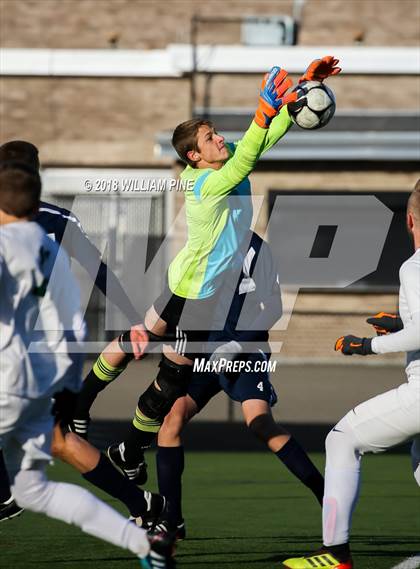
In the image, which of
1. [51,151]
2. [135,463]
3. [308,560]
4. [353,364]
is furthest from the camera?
[51,151]

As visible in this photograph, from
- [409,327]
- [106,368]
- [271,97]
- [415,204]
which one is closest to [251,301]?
[106,368]

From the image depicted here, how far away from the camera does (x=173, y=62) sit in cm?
2711

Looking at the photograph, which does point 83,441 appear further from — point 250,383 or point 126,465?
point 126,465

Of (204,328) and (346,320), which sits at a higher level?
(204,328)

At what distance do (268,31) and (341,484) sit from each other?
73.7 ft

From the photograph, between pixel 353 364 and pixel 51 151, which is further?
pixel 51 151

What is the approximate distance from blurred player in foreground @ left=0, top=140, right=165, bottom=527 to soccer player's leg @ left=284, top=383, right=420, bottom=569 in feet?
3.05

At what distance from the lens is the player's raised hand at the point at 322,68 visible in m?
7.86

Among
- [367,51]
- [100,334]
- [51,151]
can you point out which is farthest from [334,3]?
[100,334]

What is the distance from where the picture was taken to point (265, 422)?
26.6 ft

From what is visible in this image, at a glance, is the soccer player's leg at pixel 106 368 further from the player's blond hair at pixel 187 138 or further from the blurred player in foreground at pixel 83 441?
the player's blond hair at pixel 187 138

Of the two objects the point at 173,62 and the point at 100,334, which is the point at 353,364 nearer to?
the point at 100,334

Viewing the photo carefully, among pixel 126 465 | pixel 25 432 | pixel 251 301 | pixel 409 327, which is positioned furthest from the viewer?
pixel 126 465

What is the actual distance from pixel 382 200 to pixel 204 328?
1922 cm
